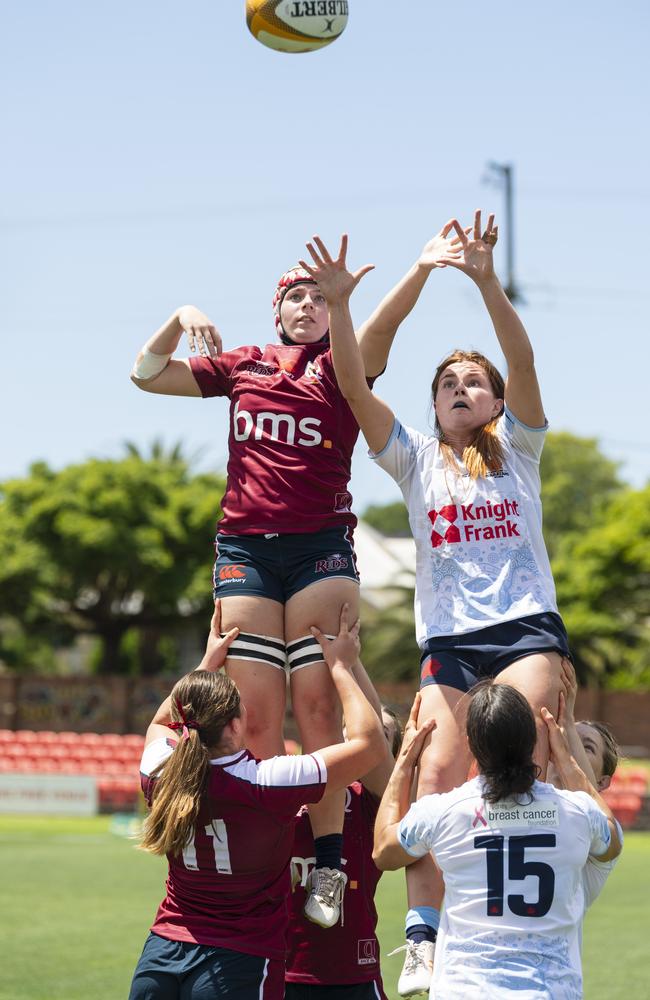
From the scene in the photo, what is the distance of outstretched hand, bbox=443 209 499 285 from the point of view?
520 cm

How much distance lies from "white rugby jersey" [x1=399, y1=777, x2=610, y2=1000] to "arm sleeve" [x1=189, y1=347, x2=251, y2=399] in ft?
8.27

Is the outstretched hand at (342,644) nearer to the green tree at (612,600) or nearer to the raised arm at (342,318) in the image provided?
the raised arm at (342,318)

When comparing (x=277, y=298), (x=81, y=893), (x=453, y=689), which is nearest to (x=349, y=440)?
(x=277, y=298)

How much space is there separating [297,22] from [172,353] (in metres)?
1.64

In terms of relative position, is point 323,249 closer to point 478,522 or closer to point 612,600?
point 478,522

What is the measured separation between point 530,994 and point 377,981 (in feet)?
5.50

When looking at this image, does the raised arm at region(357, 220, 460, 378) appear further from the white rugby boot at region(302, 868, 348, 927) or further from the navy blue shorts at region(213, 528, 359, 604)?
the white rugby boot at region(302, 868, 348, 927)

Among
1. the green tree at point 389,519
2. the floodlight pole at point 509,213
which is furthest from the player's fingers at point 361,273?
the green tree at point 389,519

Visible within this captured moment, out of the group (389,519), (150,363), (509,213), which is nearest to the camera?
(150,363)

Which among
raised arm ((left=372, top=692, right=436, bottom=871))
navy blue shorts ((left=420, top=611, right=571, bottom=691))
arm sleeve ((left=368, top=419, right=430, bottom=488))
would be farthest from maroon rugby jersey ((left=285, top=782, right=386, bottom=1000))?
arm sleeve ((left=368, top=419, right=430, bottom=488))

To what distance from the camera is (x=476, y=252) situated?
522cm

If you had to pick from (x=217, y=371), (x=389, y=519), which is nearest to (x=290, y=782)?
(x=217, y=371)

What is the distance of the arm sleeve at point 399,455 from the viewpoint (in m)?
5.43

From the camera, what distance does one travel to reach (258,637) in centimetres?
545
